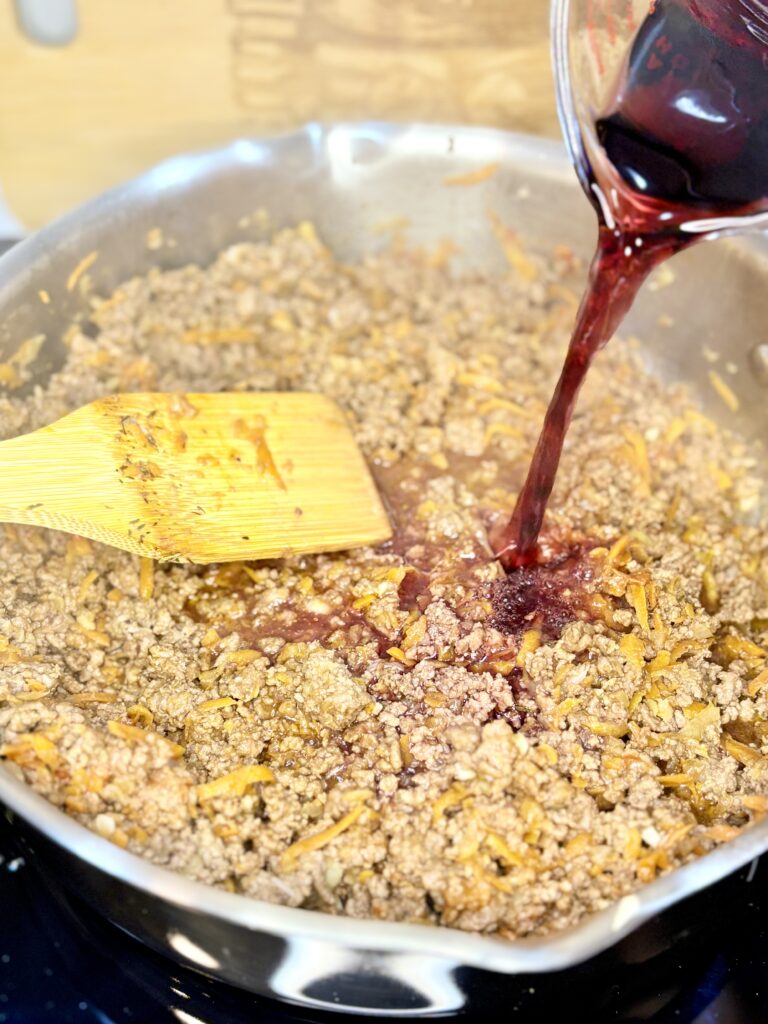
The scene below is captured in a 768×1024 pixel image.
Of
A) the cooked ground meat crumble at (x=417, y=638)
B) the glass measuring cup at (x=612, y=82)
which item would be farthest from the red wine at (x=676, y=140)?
the cooked ground meat crumble at (x=417, y=638)

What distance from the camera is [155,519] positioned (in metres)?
1.71

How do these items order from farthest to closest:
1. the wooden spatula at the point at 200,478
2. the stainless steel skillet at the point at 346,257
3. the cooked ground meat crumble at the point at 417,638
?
the wooden spatula at the point at 200,478 → the cooked ground meat crumble at the point at 417,638 → the stainless steel skillet at the point at 346,257

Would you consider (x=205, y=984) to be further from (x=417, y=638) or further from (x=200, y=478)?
(x=200, y=478)

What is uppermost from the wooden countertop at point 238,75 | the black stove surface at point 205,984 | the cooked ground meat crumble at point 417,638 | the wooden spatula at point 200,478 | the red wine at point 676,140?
the red wine at point 676,140

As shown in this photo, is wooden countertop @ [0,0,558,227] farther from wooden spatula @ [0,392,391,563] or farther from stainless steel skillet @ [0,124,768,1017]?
wooden spatula @ [0,392,391,563]

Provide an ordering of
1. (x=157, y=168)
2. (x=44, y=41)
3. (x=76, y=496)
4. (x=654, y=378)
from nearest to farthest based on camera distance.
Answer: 1. (x=76, y=496)
2. (x=157, y=168)
3. (x=654, y=378)
4. (x=44, y=41)

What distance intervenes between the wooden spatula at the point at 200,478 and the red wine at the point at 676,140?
0.58 meters

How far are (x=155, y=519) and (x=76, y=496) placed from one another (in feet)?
0.46

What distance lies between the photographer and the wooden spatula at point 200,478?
1.64 meters

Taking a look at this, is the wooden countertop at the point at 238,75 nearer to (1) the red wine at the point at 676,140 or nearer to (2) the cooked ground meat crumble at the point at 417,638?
(2) the cooked ground meat crumble at the point at 417,638

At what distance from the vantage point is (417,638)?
1.71 m

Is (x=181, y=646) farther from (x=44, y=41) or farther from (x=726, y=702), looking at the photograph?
(x=44, y=41)

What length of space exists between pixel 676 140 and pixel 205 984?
1.46m

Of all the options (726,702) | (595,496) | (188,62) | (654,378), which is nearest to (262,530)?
(595,496)
